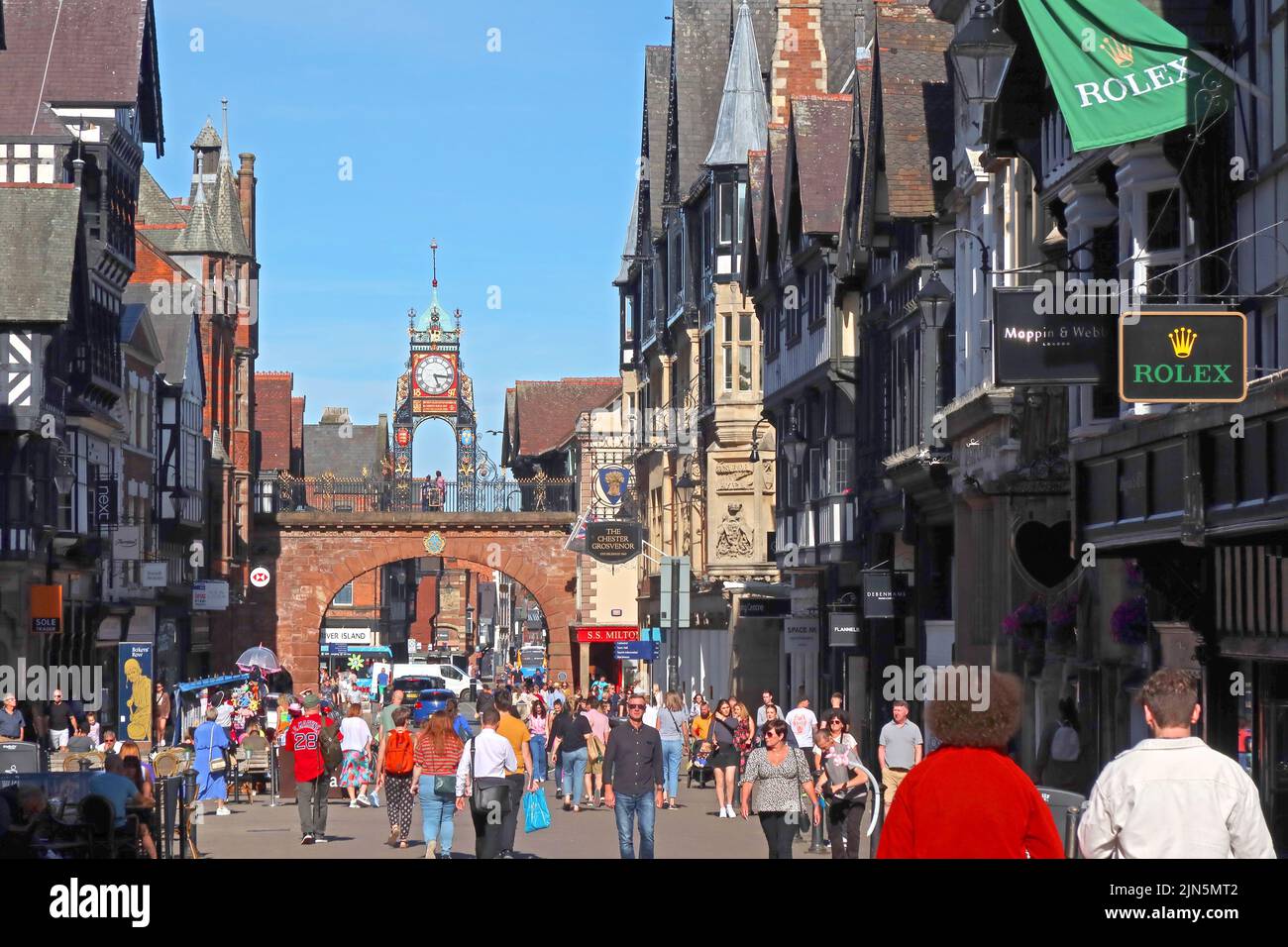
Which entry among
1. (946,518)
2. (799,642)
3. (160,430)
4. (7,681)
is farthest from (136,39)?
(946,518)

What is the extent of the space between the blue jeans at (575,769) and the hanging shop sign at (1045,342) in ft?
37.5

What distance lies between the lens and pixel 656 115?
193 feet

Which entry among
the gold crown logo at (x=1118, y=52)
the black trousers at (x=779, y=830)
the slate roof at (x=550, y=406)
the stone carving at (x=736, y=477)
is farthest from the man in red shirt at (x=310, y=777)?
the slate roof at (x=550, y=406)

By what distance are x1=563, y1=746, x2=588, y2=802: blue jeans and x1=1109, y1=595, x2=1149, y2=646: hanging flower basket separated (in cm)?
961

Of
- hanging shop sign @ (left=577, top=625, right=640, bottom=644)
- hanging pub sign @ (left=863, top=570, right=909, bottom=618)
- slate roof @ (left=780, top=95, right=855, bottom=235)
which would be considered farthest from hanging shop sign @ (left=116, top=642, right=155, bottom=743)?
hanging shop sign @ (left=577, top=625, right=640, bottom=644)

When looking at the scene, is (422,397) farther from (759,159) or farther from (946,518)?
(946,518)

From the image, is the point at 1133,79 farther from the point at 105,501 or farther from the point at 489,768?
the point at 105,501

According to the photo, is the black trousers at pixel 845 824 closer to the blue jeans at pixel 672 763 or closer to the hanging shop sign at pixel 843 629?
the blue jeans at pixel 672 763

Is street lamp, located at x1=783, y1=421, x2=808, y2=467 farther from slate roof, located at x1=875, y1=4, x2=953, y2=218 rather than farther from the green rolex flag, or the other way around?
the green rolex flag

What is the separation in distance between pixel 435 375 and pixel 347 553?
36.8m

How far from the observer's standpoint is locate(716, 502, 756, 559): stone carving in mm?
47188

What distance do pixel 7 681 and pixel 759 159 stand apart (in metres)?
17.7

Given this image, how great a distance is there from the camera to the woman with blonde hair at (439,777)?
20.1 metres
